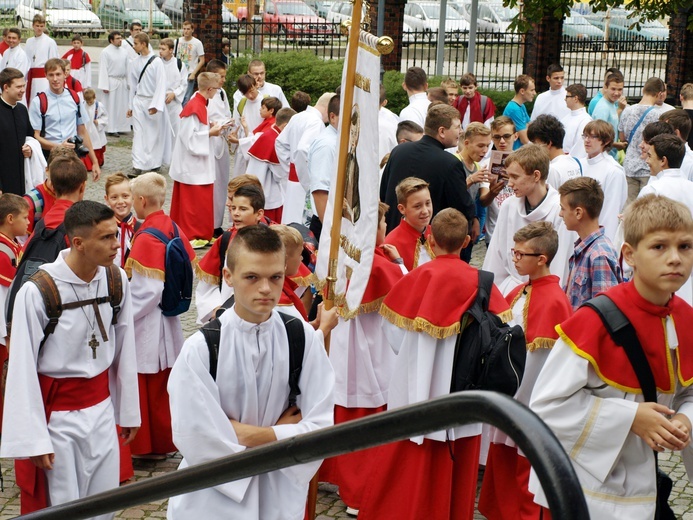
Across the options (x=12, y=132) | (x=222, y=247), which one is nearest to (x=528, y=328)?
(x=222, y=247)

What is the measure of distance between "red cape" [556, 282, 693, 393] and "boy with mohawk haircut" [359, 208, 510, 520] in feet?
5.18

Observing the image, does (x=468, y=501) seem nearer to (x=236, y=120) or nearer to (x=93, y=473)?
(x=93, y=473)

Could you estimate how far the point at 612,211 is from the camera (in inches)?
326

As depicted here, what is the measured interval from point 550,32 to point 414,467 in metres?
17.9

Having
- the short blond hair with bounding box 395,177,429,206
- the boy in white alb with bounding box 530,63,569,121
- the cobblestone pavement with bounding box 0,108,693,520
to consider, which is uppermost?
the boy in white alb with bounding box 530,63,569,121

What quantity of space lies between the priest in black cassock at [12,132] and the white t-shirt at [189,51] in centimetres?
844

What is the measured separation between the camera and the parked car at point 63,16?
30.0 m

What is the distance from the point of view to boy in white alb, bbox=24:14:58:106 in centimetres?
1903

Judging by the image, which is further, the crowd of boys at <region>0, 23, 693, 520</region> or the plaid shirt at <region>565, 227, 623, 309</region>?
the plaid shirt at <region>565, 227, 623, 309</region>

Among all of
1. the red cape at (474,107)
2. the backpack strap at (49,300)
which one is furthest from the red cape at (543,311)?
the red cape at (474,107)

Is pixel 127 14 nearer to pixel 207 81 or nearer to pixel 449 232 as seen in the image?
pixel 207 81

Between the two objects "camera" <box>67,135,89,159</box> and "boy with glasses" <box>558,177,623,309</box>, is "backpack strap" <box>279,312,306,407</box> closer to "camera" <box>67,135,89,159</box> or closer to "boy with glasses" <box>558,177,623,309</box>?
"boy with glasses" <box>558,177,623,309</box>

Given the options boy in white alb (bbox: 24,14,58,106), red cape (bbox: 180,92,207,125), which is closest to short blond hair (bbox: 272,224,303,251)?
red cape (bbox: 180,92,207,125)

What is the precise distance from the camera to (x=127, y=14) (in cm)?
3116
